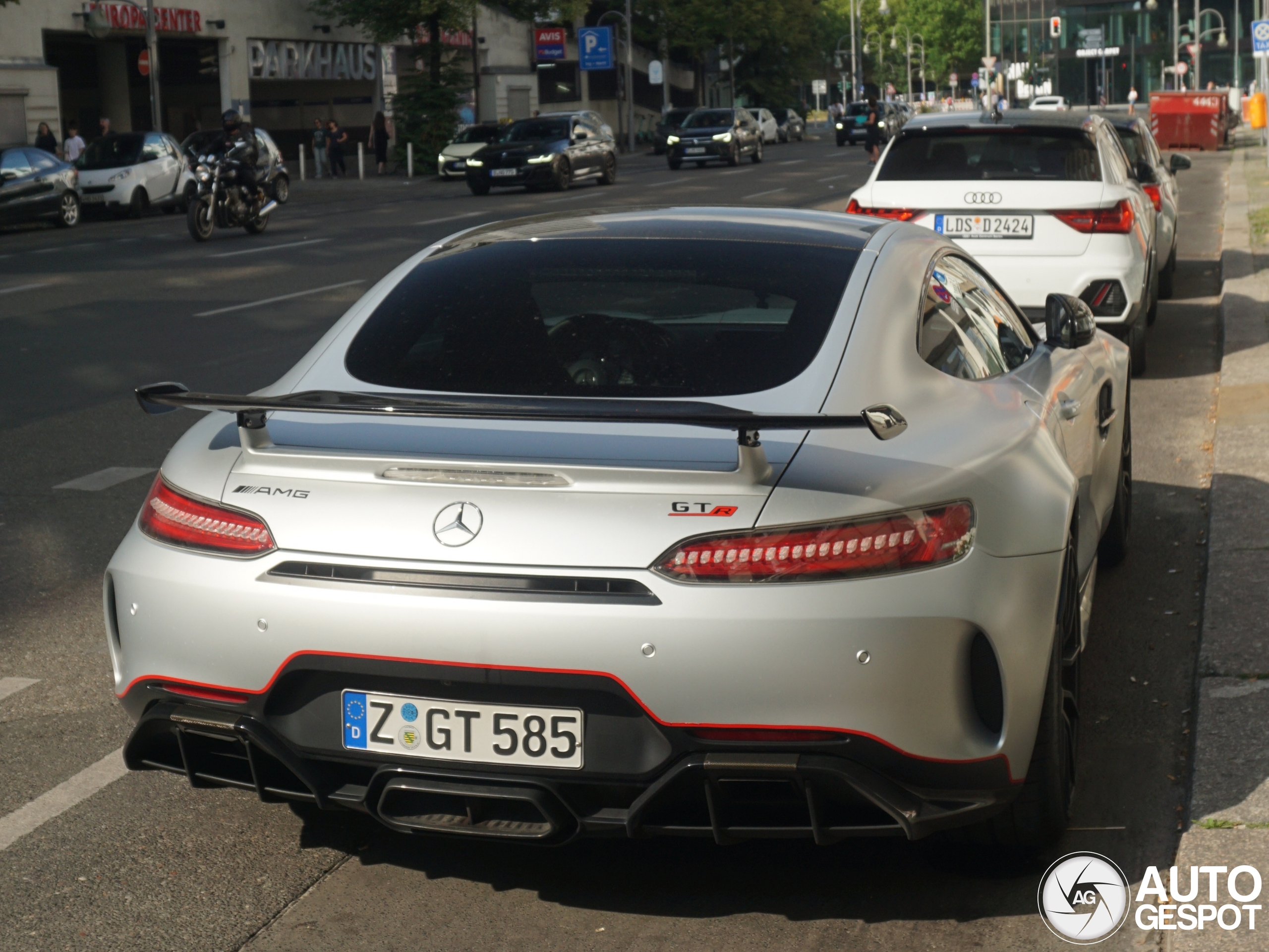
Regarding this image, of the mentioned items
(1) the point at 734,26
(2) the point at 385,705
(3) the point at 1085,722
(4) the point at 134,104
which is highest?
(1) the point at 734,26

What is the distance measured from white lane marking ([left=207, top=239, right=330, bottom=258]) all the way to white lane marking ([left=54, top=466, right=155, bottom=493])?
41.7 ft

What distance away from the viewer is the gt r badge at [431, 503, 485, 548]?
3.05 meters

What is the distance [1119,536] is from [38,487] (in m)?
5.05

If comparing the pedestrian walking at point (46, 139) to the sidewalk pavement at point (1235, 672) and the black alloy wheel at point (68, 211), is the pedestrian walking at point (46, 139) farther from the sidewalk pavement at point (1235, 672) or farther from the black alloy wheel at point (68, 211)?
the sidewalk pavement at point (1235, 672)

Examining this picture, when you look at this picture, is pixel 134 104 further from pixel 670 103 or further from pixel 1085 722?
pixel 1085 722

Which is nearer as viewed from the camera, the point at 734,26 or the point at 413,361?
the point at 413,361

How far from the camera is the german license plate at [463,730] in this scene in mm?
3062

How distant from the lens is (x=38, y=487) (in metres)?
7.94

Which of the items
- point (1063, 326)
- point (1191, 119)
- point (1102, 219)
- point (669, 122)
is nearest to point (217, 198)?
point (1102, 219)

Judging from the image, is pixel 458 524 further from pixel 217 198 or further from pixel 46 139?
pixel 46 139

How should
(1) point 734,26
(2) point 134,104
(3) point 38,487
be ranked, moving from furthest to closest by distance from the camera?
(1) point 734,26 → (2) point 134,104 → (3) point 38,487

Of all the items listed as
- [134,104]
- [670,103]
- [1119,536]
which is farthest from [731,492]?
[670,103]

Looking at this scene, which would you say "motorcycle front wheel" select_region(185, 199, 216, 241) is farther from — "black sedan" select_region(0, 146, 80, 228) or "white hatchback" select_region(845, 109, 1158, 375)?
"white hatchback" select_region(845, 109, 1158, 375)

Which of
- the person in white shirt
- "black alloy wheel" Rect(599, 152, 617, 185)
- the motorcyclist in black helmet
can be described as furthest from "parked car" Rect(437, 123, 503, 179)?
the motorcyclist in black helmet
